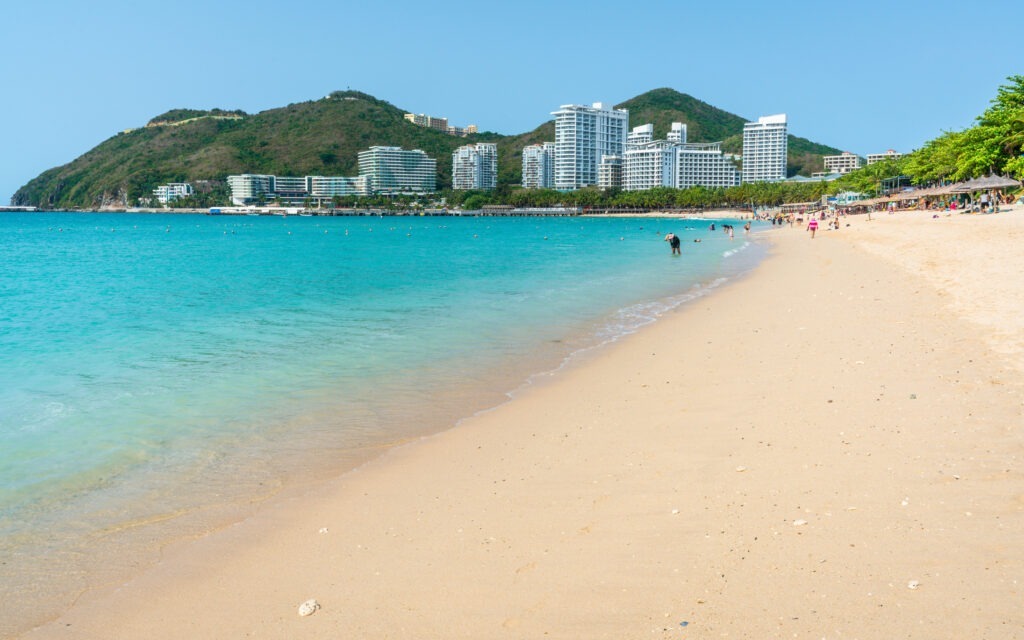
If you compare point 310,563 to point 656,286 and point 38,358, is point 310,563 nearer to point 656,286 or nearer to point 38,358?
point 38,358

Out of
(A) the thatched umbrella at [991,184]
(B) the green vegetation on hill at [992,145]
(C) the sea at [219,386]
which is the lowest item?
(C) the sea at [219,386]

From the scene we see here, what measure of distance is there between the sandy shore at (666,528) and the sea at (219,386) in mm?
721

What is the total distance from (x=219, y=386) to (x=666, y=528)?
9275 millimetres

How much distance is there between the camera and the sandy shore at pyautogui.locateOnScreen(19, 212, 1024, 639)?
4480 millimetres

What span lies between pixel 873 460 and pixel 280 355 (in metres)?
12.0

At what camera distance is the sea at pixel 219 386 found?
22.0 ft

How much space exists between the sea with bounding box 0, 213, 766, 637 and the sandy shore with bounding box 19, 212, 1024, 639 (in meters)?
0.72

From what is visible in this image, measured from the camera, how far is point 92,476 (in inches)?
313

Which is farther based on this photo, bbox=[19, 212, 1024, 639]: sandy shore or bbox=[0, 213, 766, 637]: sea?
bbox=[0, 213, 766, 637]: sea

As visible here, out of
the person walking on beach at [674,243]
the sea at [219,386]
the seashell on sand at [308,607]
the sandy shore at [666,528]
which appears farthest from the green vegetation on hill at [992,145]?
the seashell on sand at [308,607]

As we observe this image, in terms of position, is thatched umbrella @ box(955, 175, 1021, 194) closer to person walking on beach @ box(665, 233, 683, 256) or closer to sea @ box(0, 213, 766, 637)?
person walking on beach @ box(665, 233, 683, 256)

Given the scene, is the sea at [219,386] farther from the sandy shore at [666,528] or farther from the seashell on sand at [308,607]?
the seashell on sand at [308,607]

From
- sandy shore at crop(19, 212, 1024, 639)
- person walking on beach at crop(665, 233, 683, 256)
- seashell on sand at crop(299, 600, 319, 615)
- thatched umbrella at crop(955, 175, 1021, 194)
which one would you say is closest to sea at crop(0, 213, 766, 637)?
sandy shore at crop(19, 212, 1024, 639)

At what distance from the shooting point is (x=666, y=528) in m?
5.63
